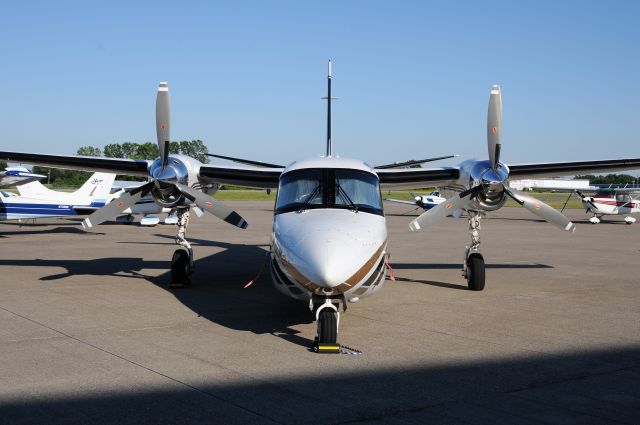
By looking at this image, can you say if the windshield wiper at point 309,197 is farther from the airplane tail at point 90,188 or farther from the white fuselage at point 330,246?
the airplane tail at point 90,188

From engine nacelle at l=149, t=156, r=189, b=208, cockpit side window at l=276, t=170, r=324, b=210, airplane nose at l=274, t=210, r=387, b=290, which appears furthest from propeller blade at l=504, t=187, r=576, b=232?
Result: engine nacelle at l=149, t=156, r=189, b=208

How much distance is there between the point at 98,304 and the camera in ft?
35.4

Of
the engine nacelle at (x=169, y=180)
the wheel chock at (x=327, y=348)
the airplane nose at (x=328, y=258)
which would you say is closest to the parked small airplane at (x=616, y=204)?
the engine nacelle at (x=169, y=180)

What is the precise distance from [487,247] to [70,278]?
14452mm

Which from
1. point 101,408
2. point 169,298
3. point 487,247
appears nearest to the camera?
point 101,408

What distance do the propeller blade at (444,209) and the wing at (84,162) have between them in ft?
20.0

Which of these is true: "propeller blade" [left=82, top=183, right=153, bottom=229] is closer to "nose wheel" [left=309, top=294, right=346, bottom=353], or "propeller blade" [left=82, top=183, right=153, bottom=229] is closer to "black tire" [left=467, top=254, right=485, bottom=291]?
"nose wheel" [left=309, top=294, right=346, bottom=353]

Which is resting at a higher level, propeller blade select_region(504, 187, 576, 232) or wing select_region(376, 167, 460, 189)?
wing select_region(376, 167, 460, 189)

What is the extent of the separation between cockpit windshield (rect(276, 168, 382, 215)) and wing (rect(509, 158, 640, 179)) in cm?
535

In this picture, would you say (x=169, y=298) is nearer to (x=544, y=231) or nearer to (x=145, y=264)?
(x=145, y=264)

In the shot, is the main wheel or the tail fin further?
the tail fin

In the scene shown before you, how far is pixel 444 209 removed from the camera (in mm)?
12047

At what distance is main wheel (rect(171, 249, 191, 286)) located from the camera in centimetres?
1279

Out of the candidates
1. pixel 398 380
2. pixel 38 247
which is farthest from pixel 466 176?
pixel 38 247
